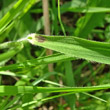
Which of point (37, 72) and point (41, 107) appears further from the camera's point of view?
point (41, 107)

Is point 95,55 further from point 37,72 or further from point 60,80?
point 60,80

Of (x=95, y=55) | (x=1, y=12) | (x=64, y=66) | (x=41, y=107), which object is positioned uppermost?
(x=1, y=12)

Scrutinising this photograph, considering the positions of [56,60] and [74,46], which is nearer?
[74,46]

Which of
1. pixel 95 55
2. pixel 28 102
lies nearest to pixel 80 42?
pixel 95 55

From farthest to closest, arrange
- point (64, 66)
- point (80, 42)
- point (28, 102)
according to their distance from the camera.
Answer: point (64, 66)
point (28, 102)
point (80, 42)
